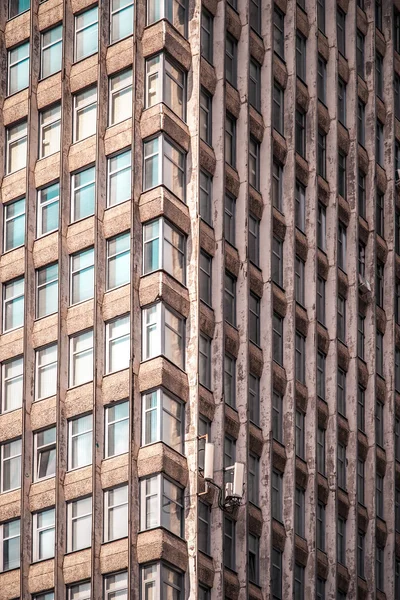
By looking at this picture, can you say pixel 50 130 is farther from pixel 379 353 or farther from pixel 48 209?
pixel 379 353

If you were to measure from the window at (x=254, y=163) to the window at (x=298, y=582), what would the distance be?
48.9 feet

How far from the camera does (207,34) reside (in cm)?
7844

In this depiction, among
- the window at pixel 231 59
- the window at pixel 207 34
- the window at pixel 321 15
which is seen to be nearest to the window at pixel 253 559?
the window at pixel 231 59

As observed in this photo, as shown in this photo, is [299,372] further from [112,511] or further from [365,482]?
[112,511]

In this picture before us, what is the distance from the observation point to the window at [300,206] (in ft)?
272

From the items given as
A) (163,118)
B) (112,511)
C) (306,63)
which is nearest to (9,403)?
(112,511)

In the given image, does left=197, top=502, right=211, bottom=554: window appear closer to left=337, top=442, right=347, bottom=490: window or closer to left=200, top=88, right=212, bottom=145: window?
left=337, top=442, right=347, bottom=490: window

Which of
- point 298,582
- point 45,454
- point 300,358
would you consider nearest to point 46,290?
point 45,454

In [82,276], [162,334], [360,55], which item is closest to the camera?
[162,334]

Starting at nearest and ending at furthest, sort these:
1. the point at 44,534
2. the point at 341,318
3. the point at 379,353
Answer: the point at 44,534
the point at 341,318
the point at 379,353

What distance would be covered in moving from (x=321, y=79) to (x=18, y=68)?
14005 mm

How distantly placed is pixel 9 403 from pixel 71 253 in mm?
6073

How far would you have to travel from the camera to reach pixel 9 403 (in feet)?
251

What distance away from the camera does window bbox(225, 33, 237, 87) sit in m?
79.3
